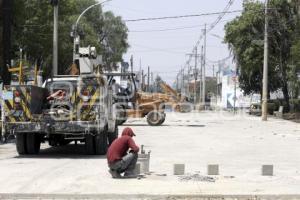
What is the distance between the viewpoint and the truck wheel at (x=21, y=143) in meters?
18.9

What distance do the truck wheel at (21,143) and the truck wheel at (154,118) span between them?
756 inches

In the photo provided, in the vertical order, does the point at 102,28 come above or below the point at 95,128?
above

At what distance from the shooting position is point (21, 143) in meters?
19.1

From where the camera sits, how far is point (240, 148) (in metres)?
22.7

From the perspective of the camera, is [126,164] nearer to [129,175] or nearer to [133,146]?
[129,175]

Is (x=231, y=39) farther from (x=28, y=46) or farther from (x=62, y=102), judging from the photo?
(x=62, y=102)

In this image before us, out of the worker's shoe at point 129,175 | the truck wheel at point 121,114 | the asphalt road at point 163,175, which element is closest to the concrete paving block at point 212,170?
the asphalt road at point 163,175

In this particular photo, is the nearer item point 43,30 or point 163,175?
point 163,175

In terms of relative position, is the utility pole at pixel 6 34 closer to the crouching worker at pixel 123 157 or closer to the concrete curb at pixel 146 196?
the crouching worker at pixel 123 157

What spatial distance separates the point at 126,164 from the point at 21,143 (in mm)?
6266

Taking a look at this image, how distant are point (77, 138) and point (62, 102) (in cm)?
116

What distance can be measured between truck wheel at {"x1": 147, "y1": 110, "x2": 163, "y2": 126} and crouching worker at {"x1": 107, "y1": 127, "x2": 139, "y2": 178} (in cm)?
2403

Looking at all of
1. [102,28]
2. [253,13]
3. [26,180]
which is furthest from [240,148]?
[102,28]

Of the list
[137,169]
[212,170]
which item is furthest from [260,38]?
[137,169]
